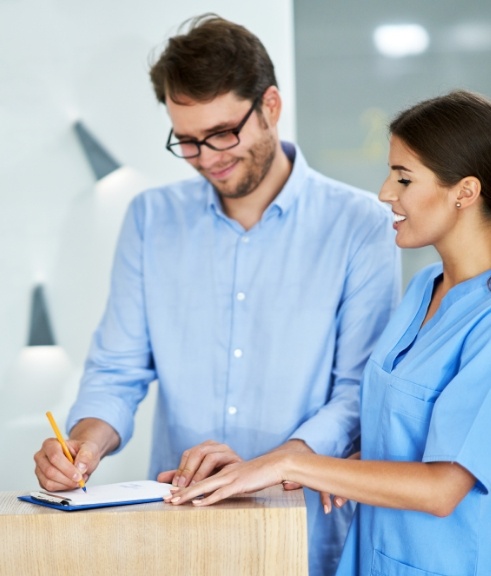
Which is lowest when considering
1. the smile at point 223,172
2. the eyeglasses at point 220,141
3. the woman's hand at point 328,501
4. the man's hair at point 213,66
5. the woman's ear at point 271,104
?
the woman's hand at point 328,501

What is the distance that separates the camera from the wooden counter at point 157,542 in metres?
1.35

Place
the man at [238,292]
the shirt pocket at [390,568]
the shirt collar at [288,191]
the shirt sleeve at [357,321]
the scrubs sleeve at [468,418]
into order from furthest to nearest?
the shirt collar at [288,191]
the man at [238,292]
the shirt sleeve at [357,321]
the shirt pocket at [390,568]
the scrubs sleeve at [468,418]

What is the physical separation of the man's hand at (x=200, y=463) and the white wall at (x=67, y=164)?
1.23 m

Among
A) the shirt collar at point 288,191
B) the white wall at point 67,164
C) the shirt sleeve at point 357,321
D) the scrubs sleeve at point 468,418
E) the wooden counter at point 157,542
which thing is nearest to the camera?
the wooden counter at point 157,542

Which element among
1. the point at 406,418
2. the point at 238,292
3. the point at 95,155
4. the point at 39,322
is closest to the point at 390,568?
the point at 406,418

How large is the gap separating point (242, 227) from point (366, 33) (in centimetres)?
104

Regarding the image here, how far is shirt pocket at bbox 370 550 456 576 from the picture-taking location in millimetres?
1580

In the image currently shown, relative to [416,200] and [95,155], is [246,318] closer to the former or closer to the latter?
[416,200]

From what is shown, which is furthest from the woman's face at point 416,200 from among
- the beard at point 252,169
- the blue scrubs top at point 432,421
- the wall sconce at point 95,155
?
the wall sconce at point 95,155

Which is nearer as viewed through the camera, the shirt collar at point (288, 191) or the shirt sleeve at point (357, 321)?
the shirt sleeve at point (357, 321)

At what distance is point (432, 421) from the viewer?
1.52m

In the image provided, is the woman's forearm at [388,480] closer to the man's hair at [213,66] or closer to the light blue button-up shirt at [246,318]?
the light blue button-up shirt at [246,318]

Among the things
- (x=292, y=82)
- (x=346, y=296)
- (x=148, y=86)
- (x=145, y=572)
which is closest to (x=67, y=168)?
(x=148, y=86)

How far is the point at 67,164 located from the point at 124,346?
0.89 meters
